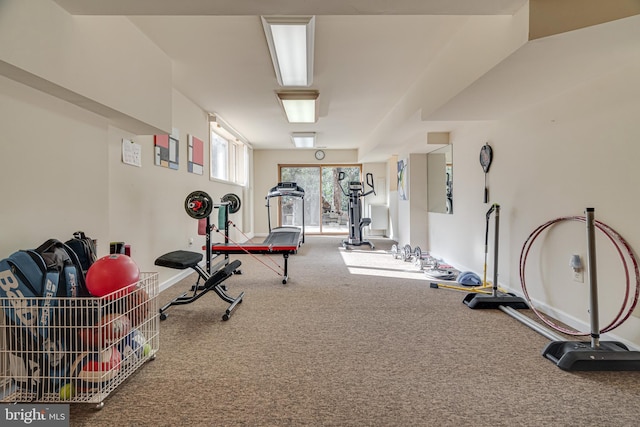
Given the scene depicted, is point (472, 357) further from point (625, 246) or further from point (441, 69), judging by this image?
point (441, 69)

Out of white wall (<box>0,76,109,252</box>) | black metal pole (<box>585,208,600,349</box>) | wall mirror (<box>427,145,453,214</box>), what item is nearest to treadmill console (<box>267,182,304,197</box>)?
wall mirror (<box>427,145,453,214</box>)

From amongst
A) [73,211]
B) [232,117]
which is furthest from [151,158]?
[232,117]

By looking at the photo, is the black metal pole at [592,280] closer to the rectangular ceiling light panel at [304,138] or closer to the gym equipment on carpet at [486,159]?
the gym equipment on carpet at [486,159]

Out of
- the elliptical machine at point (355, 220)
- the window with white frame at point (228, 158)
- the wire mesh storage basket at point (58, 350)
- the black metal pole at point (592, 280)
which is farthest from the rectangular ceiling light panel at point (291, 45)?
the elliptical machine at point (355, 220)

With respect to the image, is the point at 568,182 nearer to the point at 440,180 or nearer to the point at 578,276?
the point at 578,276

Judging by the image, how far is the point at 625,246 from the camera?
6.65 feet

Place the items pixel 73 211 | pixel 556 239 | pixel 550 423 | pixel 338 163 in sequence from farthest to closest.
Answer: pixel 338 163 → pixel 556 239 → pixel 73 211 → pixel 550 423

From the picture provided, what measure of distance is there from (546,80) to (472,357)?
203 centimetres

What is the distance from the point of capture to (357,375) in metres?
1.86

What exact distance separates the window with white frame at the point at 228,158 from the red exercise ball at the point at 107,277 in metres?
3.75

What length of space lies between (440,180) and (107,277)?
4.94 m

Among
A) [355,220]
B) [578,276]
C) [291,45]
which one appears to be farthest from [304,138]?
[578,276]

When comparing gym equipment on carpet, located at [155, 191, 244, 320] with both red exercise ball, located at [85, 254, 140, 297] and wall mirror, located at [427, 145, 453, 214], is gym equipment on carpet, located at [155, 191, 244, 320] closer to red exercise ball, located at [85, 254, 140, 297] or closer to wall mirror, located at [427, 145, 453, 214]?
red exercise ball, located at [85, 254, 140, 297]

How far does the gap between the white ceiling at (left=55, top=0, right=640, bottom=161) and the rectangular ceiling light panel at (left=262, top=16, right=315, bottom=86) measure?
0.43 ft
